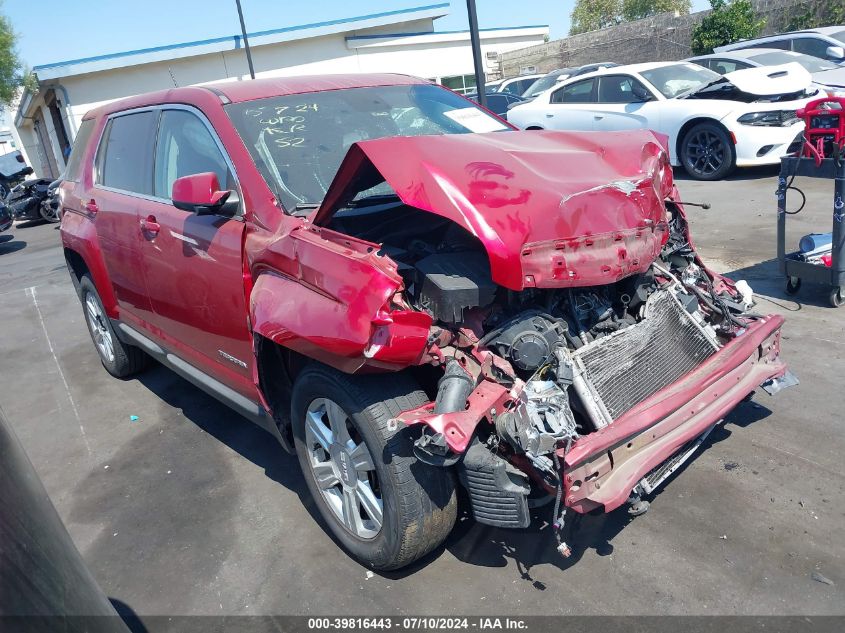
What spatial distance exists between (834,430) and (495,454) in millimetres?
2131

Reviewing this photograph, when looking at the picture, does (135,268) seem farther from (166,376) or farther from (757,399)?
(757,399)

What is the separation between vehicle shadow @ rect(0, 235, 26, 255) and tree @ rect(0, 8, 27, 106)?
18.9 meters

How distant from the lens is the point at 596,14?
192 feet

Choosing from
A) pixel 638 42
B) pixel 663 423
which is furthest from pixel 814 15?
pixel 663 423

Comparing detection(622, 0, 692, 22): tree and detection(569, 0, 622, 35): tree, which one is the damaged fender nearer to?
detection(622, 0, 692, 22): tree

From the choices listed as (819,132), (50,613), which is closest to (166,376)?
(50,613)

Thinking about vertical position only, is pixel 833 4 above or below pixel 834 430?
above

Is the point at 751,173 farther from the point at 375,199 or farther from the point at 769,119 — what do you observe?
the point at 375,199

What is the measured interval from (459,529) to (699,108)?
8704 mm

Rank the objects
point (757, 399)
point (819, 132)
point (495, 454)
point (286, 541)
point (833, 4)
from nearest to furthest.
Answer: point (495, 454)
point (286, 541)
point (757, 399)
point (819, 132)
point (833, 4)

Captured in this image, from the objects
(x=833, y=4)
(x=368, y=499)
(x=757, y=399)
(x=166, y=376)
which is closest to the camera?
(x=368, y=499)

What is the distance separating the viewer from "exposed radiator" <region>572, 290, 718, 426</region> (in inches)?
108

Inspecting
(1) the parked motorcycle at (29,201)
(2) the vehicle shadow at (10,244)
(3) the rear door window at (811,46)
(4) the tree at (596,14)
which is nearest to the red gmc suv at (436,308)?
(3) the rear door window at (811,46)

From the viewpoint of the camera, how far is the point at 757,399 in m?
3.94
